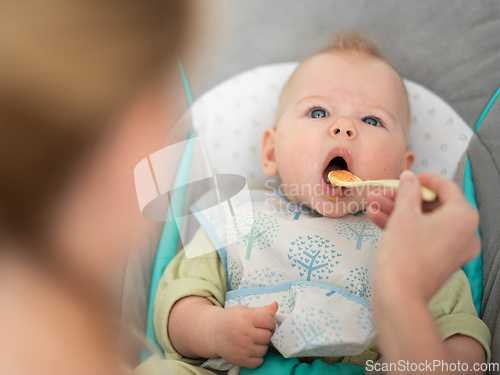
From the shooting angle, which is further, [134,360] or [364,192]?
[364,192]

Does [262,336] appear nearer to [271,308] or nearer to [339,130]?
[271,308]

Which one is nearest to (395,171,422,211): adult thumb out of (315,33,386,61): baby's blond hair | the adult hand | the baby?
the adult hand

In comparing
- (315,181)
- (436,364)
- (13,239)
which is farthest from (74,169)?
(315,181)

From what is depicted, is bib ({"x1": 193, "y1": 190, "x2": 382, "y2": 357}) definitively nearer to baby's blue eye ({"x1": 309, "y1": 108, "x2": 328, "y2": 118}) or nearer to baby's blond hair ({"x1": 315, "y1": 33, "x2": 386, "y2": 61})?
baby's blue eye ({"x1": 309, "y1": 108, "x2": 328, "y2": 118})

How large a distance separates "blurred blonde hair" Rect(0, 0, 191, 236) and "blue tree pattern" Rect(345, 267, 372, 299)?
536 mm

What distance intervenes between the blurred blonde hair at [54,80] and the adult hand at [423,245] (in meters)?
0.33

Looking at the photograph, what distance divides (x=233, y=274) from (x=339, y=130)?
384mm

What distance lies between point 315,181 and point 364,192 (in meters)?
0.11

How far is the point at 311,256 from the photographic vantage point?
77 centimetres

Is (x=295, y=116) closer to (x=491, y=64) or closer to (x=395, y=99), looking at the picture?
(x=395, y=99)

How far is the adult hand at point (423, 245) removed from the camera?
0.37 m

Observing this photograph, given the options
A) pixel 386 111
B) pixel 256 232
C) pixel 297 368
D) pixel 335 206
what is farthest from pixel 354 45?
pixel 297 368

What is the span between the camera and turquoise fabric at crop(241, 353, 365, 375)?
657 mm

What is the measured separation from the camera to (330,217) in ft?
2.78
